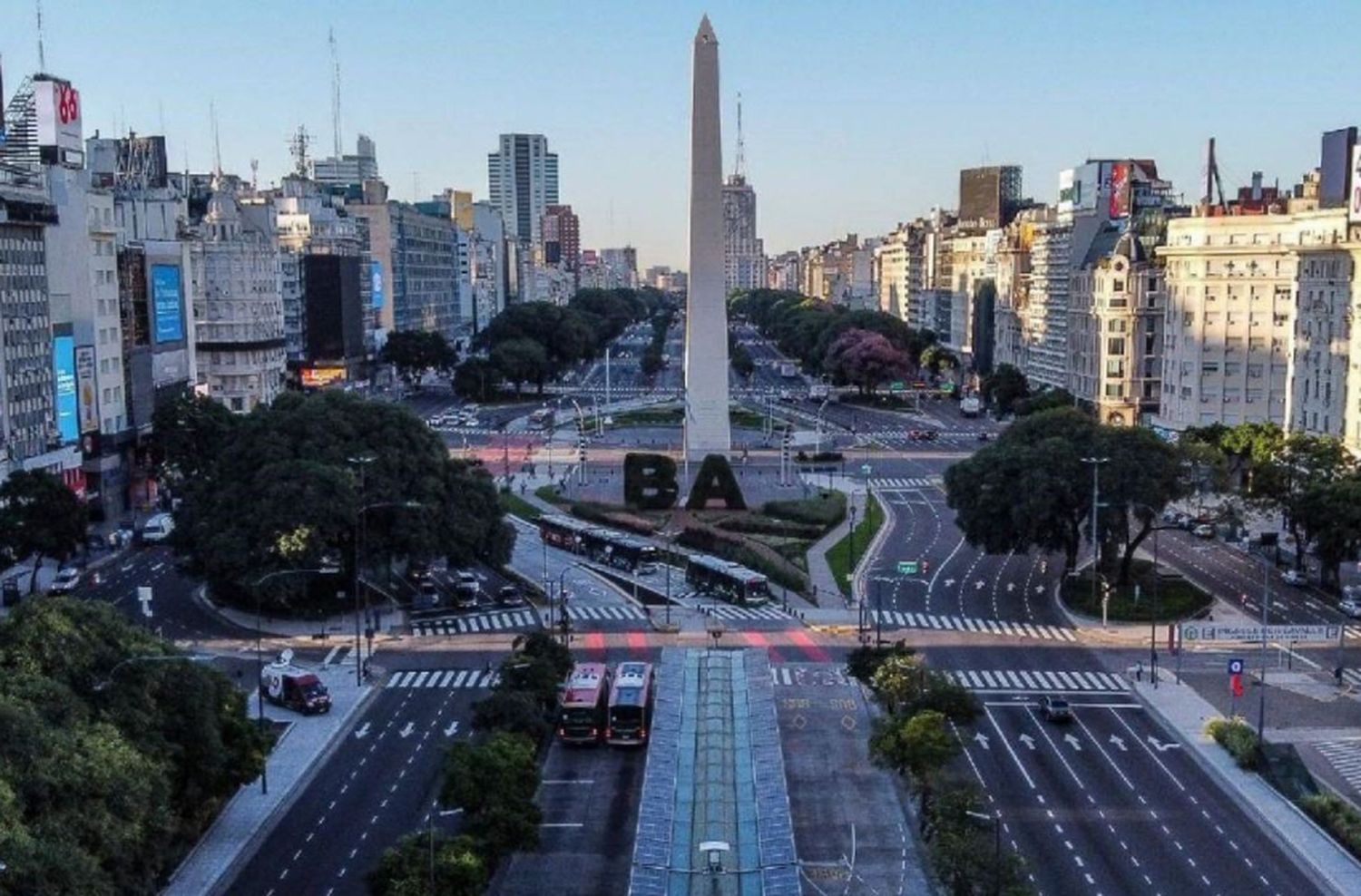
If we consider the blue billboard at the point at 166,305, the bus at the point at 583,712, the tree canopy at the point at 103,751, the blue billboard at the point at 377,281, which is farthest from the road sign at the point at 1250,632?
the blue billboard at the point at 377,281

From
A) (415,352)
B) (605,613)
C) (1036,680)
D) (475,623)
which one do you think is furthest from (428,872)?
(415,352)

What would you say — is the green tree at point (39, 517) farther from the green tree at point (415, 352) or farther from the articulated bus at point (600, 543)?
the green tree at point (415, 352)

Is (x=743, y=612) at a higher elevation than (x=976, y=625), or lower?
higher

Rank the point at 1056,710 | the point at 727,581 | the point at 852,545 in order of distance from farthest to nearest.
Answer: the point at 852,545, the point at 727,581, the point at 1056,710

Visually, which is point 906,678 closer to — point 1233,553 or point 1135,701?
point 1135,701

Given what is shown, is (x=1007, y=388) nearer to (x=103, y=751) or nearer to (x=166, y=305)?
(x=166, y=305)

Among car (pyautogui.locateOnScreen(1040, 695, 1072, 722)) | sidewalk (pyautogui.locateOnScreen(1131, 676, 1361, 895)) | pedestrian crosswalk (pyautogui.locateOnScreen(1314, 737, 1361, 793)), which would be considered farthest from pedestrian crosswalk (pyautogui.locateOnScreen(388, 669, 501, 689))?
pedestrian crosswalk (pyautogui.locateOnScreen(1314, 737, 1361, 793))

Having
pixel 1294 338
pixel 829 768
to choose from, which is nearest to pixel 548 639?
pixel 829 768

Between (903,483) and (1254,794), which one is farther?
(903,483)
